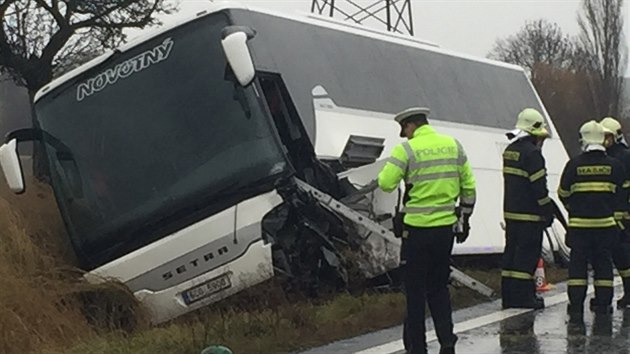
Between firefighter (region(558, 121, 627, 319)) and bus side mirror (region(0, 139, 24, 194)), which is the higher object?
bus side mirror (region(0, 139, 24, 194))

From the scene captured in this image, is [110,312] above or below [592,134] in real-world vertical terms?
below

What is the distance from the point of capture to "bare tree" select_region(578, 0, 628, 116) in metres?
45.4

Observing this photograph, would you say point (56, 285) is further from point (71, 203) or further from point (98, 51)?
point (98, 51)

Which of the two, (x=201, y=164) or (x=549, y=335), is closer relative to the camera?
(x=549, y=335)

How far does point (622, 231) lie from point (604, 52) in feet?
125

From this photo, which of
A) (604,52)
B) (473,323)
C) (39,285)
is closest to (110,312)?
(39,285)

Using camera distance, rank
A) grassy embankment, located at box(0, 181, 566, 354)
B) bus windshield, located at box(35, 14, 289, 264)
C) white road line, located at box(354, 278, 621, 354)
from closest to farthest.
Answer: white road line, located at box(354, 278, 621, 354) → grassy embankment, located at box(0, 181, 566, 354) → bus windshield, located at box(35, 14, 289, 264)

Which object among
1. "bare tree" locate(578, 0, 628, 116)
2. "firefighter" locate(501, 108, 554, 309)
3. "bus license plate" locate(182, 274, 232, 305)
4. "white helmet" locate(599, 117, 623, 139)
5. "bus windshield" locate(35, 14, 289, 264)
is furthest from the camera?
"bare tree" locate(578, 0, 628, 116)

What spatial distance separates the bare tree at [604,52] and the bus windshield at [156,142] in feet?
129

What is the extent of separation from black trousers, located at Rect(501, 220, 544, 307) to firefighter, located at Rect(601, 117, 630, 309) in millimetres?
835

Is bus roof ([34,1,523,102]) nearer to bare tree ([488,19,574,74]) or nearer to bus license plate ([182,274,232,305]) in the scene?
bus license plate ([182,274,232,305])

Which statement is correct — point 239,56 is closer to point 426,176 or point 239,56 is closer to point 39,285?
point 426,176

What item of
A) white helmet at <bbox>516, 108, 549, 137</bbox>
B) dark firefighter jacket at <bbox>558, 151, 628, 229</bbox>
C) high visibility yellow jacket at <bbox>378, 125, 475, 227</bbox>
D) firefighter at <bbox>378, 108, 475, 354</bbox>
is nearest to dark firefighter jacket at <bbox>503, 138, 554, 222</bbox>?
white helmet at <bbox>516, 108, 549, 137</bbox>

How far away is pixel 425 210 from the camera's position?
627 cm
